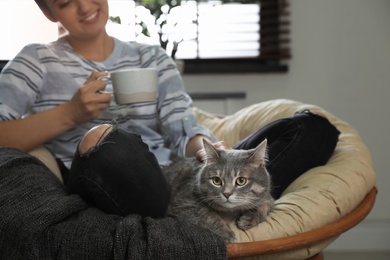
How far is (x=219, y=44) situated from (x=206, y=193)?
1.86 meters

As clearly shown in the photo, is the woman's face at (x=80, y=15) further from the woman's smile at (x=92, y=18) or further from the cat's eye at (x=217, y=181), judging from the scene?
the cat's eye at (x=217, y=181)

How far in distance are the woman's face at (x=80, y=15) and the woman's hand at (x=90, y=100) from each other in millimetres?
225

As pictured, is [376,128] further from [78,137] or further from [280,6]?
[78,137]

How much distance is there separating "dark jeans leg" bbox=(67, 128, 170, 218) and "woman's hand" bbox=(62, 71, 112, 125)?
0.20 meters

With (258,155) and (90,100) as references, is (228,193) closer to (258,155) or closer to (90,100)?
(258,155)

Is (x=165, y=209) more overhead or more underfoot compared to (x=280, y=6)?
more underfoot

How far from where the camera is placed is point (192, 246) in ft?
4.15

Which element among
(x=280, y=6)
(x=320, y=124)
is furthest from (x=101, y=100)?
(x=280, y=6)

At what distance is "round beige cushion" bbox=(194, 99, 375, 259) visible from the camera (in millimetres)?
1405

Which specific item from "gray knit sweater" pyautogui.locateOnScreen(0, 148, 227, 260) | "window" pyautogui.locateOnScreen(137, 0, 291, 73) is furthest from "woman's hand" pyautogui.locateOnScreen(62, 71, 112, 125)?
"window" pyautogui.locateOnScreen(137, 0, 291, 73)

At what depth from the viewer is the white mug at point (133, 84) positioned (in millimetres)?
1527

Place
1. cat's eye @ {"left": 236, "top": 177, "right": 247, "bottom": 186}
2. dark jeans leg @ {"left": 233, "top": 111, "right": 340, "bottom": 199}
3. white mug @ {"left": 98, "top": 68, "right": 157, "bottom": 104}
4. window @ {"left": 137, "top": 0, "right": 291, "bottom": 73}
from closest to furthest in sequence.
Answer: cat's eye @ {"left": 236, "top": 177, "right": 247, "bottom": 186} < white mug @ {"left": 98, "top": 68, "right": 157, "bottom": 104} < dark jeans leg @ {"left": 233, "top": 111, "right": 340, "bottom": 199} < window @ {"left": 137, "top": 0, "right": 291, "bottom": 73}

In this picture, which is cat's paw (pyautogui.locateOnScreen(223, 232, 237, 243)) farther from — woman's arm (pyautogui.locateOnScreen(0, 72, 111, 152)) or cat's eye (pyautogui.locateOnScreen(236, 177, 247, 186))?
woman's arm (pyautogui.locateOnScreen(0, 72, 111, 152))

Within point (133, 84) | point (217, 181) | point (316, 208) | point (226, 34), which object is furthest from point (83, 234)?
point (226, 34)
